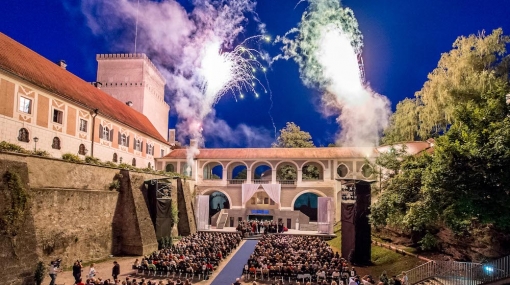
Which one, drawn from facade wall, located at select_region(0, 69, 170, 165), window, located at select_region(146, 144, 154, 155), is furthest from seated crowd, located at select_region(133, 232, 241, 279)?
window, located at select_region(146, 144, 154, 155)

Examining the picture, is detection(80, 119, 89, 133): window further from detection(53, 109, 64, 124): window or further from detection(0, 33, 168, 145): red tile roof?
detection(53, 109, 64, 124): window

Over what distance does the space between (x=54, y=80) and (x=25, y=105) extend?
199 inches

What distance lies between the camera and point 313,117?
129500mm

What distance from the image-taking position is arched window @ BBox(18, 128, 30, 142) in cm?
2145

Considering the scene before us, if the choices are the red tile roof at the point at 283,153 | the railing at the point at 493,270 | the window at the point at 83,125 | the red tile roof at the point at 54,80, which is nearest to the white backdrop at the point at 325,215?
the red tile roof at the point at 283,153

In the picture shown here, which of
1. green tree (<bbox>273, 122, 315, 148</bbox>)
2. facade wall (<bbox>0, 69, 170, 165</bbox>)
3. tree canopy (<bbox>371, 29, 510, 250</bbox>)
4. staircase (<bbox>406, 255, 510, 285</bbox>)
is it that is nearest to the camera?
tree canopy (<bbox>371, 29, 510, 250</bbox>)

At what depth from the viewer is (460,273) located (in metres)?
13.7

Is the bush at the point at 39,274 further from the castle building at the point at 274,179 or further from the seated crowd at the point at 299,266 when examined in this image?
the castle building at the point at 274,179

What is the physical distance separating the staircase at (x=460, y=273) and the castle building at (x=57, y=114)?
2385 cm

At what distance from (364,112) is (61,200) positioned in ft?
80.5

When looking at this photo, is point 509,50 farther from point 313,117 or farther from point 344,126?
point 313,117

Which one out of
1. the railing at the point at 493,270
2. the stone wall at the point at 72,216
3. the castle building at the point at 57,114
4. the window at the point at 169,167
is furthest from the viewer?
the window at the point at 169,167

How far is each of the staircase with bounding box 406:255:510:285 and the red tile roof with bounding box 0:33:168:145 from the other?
81.2ft

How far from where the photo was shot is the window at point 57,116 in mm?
24680
